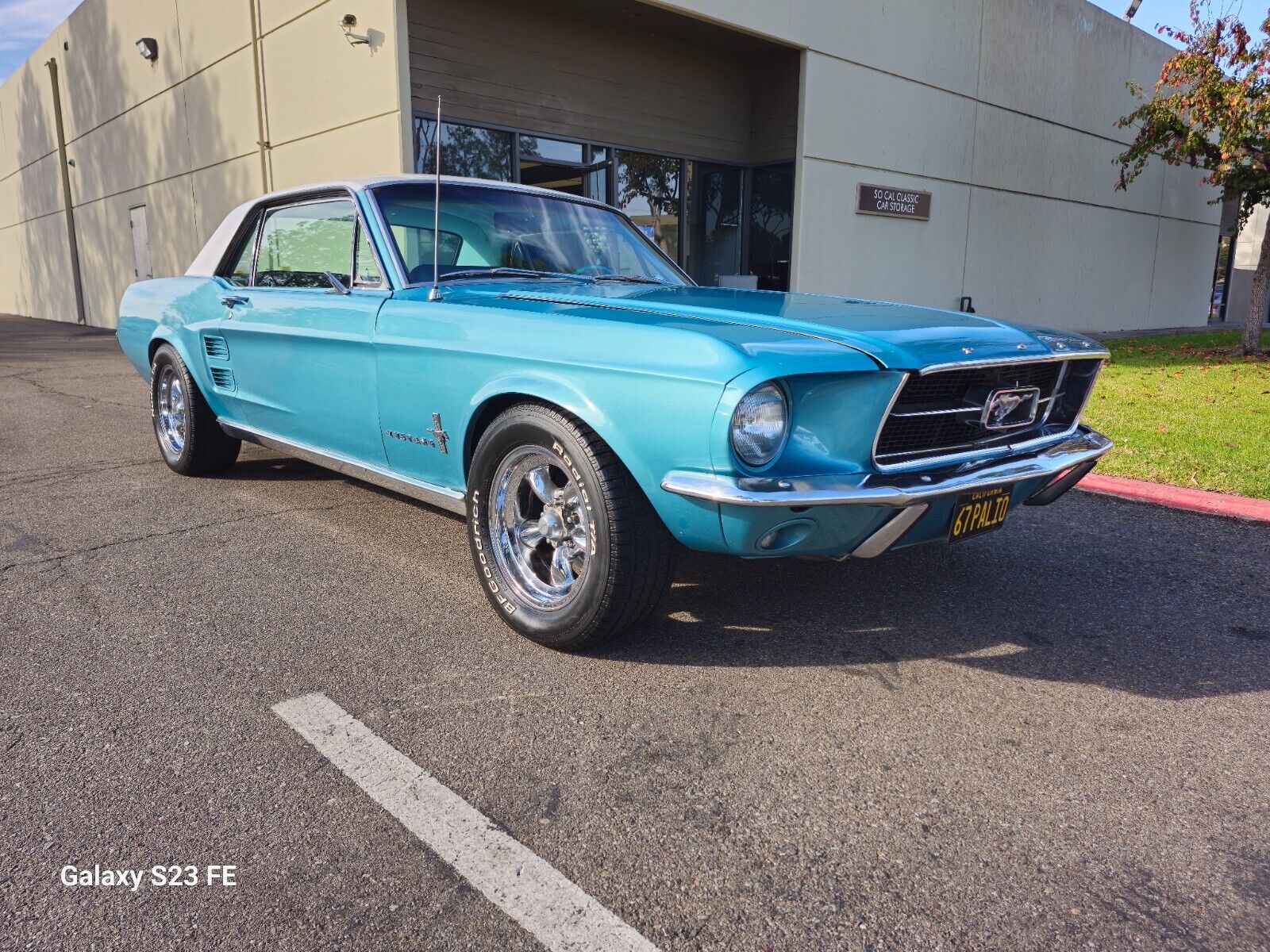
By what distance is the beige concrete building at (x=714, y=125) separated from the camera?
1056cm

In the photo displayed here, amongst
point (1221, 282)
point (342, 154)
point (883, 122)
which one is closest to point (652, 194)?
point (883, 122)

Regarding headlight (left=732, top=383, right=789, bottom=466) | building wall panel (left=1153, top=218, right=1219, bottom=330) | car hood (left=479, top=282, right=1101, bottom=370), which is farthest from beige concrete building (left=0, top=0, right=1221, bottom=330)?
headlight (left=732, top=383, right=789, bottom=466)

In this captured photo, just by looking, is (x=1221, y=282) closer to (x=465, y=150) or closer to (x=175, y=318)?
(x=465, y=150)

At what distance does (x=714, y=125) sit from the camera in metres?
13.4

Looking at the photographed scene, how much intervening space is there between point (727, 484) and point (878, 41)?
1205 cm

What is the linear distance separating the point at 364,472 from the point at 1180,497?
13.5ft

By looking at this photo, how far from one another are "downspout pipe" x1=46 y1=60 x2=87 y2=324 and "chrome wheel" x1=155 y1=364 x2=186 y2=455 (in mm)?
18851

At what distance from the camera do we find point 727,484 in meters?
2.42

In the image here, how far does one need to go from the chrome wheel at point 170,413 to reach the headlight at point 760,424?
13.2ft

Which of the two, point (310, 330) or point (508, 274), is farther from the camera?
point (310, 330)

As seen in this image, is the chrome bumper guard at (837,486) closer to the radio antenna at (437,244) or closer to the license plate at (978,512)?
the license plate at (978,512)

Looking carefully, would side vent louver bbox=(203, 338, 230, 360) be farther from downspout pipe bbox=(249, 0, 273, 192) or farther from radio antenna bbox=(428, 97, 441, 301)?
downspout pipe bbox=(249, 0, 273, 192)

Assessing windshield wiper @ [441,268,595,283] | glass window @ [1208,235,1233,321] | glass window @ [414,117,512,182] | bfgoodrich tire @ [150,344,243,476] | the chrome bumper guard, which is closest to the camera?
the chrome bumper guard

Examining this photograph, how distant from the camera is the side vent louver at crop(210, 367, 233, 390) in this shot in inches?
184
